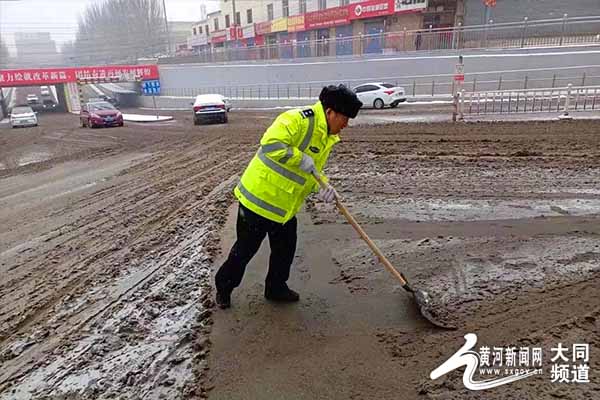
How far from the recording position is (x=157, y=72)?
41531 millimetres

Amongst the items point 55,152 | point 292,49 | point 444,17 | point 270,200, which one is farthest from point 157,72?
point 270,200

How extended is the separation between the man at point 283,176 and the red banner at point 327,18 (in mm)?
33044

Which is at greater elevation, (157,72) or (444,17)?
(444,17)

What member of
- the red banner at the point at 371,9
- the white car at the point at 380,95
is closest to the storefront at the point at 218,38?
the red banner at the point at 371,9

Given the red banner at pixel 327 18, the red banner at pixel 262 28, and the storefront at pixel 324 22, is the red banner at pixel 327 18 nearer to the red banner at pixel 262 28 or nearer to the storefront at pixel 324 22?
the storefront at pixel 324 22

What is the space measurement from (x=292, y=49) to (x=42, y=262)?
29798 millimetres

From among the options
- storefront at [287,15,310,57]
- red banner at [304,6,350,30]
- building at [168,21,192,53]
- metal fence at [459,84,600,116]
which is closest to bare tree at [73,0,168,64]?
building at [168,21,192,53]

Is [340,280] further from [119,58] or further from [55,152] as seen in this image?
[119,58]

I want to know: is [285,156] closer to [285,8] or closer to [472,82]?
[472,82]

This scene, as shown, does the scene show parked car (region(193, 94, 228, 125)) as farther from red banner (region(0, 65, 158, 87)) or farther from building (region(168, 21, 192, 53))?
building (region(168, 21, 192, 53))

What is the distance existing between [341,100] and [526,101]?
46.3ft

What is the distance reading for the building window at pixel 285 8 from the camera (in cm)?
4197

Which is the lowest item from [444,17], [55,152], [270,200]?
[55,152]

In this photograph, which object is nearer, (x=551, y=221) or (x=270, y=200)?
(x=270, y=200)
